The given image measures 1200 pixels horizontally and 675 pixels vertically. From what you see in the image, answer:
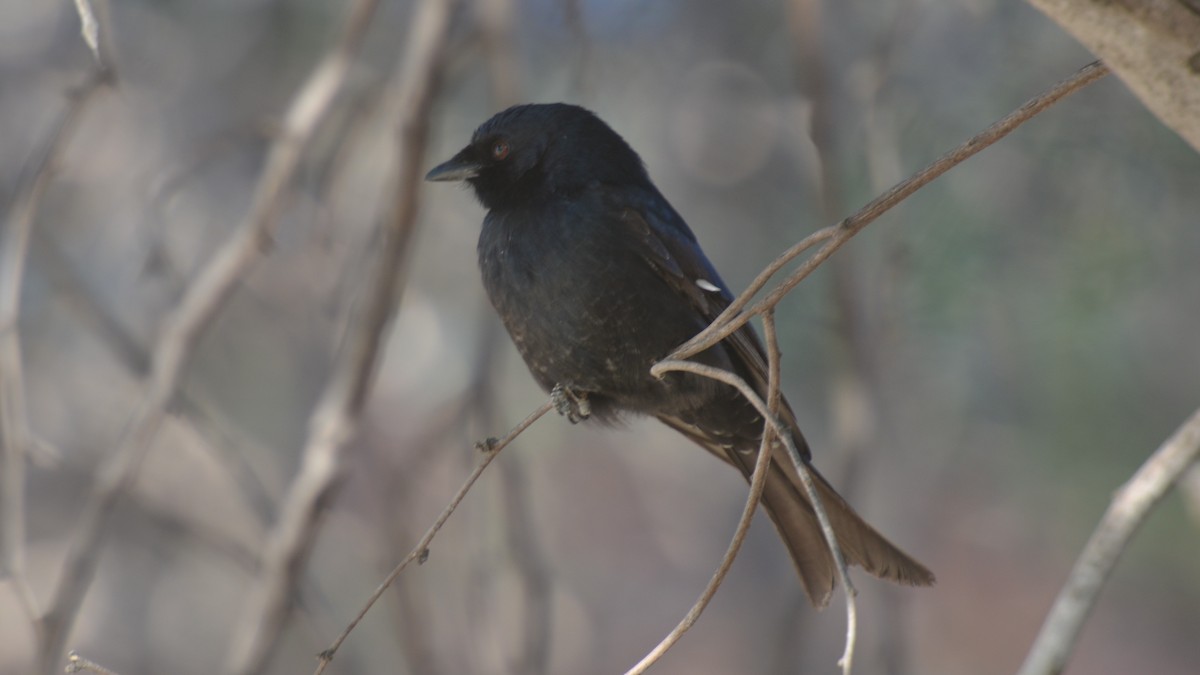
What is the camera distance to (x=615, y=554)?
11086 mm

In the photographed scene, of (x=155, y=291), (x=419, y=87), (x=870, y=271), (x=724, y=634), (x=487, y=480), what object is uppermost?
Answer: (x=155, y=291)

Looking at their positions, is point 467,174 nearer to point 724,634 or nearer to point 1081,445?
point 1081,445

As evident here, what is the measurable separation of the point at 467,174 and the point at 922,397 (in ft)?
15.2

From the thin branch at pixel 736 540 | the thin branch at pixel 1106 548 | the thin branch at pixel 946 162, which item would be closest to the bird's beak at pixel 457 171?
the thin branch at pixel 736 540

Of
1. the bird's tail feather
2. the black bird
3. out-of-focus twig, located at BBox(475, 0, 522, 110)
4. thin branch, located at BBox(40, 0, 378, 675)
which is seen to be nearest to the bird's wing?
the black bird

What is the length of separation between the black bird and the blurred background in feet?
2.59

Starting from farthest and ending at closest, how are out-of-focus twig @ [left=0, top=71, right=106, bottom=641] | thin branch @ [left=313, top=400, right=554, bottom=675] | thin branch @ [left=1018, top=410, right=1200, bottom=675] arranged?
out-of-focus twig @ [left=0, top=71, right=106, bottom=641]
thin branch @ [left=1018, top=410, right=1200, bottom=675]
thin branch @ [left=313, top=400, right=554, bottom=675]

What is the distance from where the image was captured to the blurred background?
4.59m

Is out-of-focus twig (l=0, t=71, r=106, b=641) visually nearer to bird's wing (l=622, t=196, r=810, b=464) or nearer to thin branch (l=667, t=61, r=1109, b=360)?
bird's wing (l=622, t=196, r=810, b=464)

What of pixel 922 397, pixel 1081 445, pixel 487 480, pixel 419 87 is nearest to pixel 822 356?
pixel 922 397

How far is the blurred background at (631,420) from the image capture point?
459cm

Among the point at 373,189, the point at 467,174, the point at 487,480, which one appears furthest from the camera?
the point at 373,189

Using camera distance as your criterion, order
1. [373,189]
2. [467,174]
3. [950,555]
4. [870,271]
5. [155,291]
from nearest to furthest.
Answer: [467,174] → [870,271] → [373,189] → [155,291] → [950,555]

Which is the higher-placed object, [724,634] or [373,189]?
[373,189]
